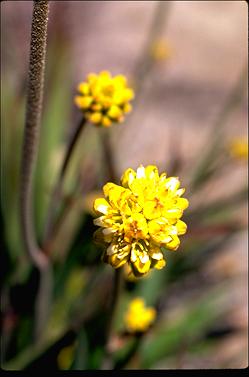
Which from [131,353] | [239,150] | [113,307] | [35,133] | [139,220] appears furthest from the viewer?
[239,150]

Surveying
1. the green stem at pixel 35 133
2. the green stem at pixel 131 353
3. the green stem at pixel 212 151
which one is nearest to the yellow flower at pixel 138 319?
the green stem at pixel 131 353

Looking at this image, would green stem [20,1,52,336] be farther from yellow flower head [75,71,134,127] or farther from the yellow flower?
the yellow flower

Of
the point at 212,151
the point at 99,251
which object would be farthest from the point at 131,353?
the point at 212,151

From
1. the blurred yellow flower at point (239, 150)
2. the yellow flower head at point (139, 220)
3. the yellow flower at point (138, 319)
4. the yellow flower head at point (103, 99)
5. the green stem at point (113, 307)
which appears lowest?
the yellow flower at point (138, 319)

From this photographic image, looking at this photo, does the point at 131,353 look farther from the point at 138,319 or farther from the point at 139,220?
the point at 139,220

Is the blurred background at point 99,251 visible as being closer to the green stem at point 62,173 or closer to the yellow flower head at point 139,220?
the green stem at point 62,173

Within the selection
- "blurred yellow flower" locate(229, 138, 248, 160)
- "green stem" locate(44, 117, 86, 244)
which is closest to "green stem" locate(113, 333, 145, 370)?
"green stem" locate(44, 117, 86, 244)
